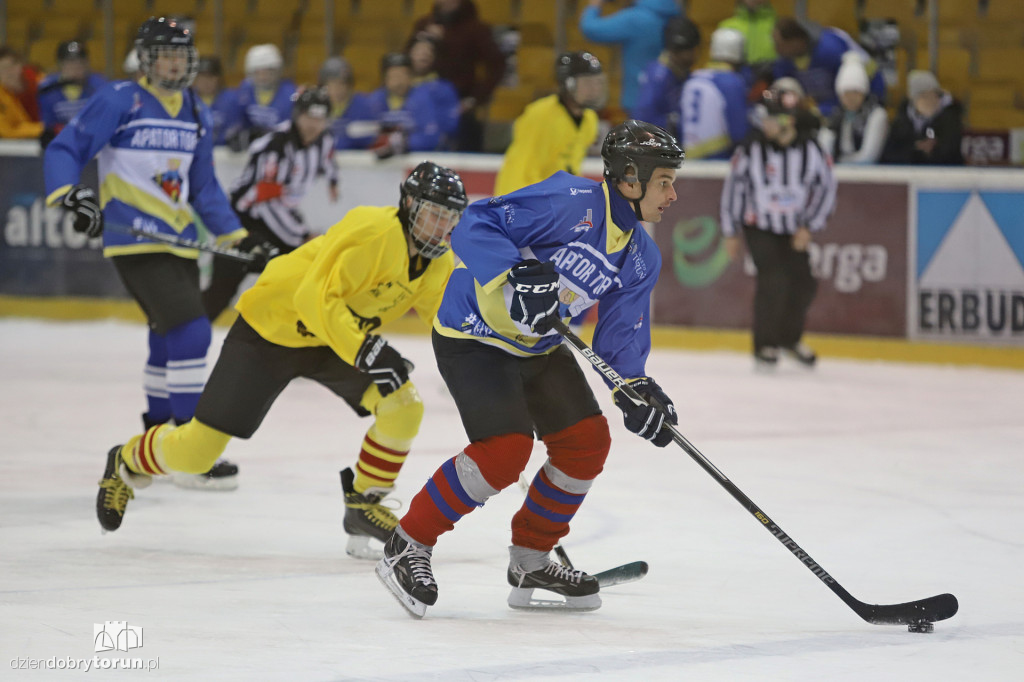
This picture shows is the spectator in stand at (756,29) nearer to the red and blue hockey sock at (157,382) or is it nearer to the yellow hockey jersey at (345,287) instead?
the red and blue hockey sock at (157,382)

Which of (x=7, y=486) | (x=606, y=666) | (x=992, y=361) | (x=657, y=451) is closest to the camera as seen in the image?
(x=606, y=666)

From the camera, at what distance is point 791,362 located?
848cm

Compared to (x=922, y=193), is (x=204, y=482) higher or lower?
lower

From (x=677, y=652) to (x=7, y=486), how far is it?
2.72 m

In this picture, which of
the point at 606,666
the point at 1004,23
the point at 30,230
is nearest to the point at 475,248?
the point at 606,666

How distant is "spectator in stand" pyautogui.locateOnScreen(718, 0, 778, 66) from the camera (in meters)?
8.88

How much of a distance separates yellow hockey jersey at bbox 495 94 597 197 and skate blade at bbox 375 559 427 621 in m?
3.88

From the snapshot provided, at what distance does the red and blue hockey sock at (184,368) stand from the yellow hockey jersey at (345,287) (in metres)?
0.89

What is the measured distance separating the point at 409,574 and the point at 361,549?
0.66 meters

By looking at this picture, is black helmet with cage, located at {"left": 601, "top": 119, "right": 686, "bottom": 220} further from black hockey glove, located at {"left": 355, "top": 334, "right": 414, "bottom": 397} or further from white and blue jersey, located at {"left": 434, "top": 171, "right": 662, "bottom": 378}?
black hockey glove, located at {"left": 355, "top": 334, "right": 414, "bottom": 397}

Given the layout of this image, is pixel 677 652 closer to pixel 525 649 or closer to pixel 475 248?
pixel 525 649

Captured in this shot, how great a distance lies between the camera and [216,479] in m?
5.07

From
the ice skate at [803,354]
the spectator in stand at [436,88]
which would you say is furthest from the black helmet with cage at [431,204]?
the spectator in stand at [436,88]

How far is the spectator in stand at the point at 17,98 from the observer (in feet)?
33.5
